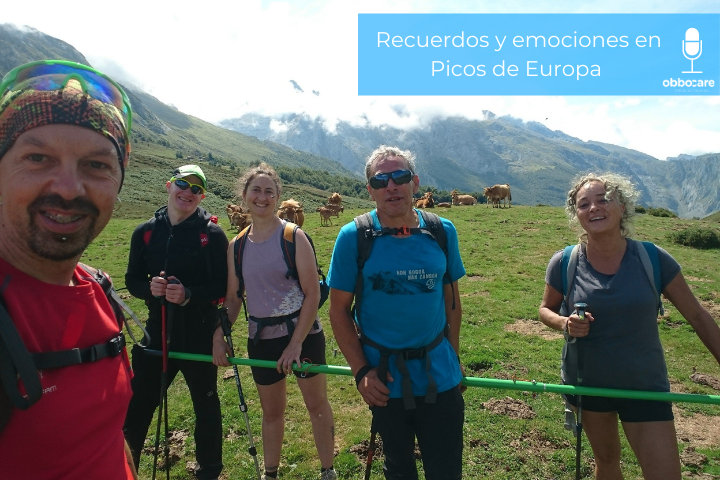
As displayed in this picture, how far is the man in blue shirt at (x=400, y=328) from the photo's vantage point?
3.01m

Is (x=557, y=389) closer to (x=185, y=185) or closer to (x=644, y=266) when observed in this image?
(x=644, y=266)

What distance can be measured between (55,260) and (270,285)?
2539 mm

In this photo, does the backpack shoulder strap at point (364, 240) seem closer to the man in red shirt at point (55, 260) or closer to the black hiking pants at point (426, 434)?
the black hiking pants at point (426, 434)

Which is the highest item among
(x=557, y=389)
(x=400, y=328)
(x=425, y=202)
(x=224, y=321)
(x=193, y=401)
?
(x=425, y=202)

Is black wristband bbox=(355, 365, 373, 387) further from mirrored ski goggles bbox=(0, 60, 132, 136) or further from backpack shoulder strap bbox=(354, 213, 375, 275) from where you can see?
mirrored ski goggles bbox=(0, 60, 132, 136)

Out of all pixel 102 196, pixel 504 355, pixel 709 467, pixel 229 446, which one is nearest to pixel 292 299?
pixel 102 196

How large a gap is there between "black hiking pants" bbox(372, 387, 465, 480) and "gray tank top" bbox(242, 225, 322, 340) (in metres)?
1.39

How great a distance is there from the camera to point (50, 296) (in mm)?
1562

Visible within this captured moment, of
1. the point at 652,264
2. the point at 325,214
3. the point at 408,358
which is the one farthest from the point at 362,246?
the point at 325,214

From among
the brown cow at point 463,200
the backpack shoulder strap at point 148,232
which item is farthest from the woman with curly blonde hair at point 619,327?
the brown cow at point 463,200

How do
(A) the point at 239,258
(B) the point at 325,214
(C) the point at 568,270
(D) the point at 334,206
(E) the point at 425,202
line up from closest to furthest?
(C) the point at 568,270 < (A) the point at 239,258 < (B) the point at 325,214 < (D) the point at 334,206 < (E) the point at 425,202

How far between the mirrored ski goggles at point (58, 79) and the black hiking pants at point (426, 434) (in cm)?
263

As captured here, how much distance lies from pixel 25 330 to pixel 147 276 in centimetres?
306

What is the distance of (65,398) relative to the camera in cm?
152
